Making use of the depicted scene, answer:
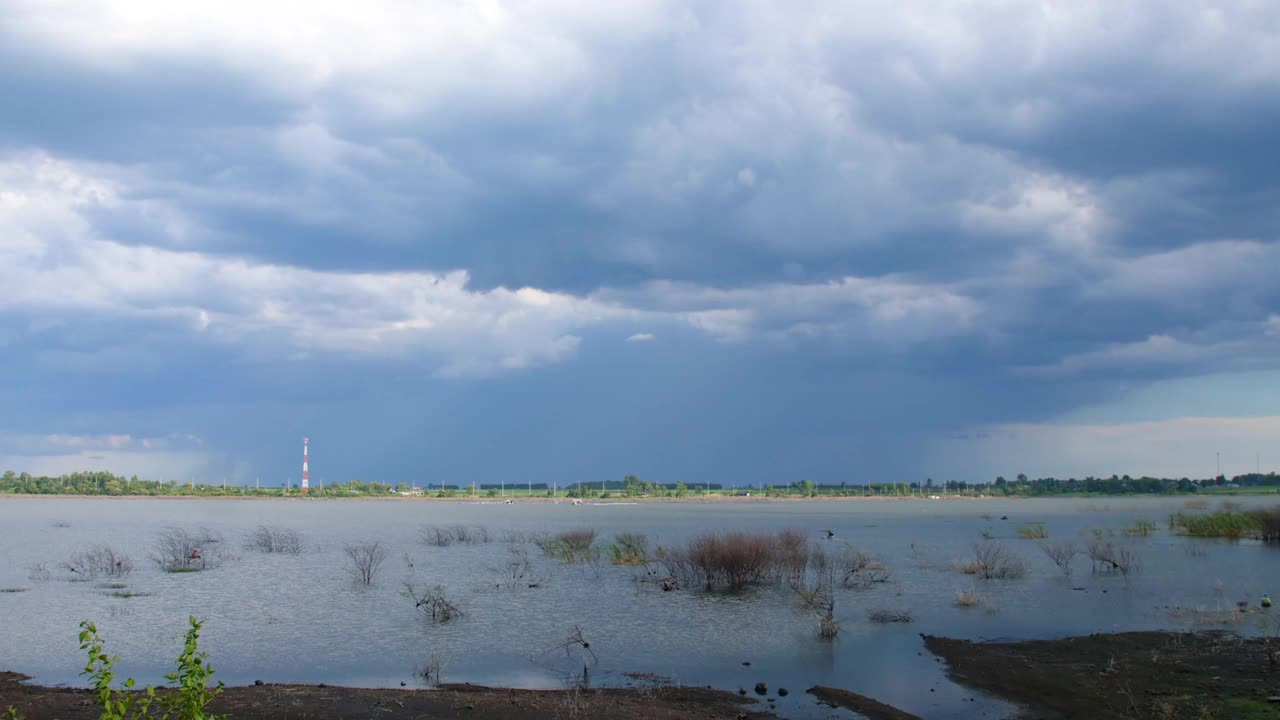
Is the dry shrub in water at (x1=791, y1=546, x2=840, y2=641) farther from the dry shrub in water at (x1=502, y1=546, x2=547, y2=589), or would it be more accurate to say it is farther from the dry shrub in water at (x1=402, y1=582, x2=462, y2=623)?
the dry shrub in water at (x1=502, y1=546, x2=547, y2=589)

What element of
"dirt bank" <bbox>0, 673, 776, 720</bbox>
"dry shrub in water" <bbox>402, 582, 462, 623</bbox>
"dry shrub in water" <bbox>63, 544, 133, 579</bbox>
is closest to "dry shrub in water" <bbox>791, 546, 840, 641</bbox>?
"dirt bank" <bbox>0, 673, 776, 720</bbox>

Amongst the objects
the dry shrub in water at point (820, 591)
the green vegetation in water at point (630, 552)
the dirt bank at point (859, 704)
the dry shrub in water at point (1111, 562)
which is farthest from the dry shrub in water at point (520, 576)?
the dry shrub in water at point (1111, 562)

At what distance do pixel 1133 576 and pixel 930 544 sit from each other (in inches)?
1164

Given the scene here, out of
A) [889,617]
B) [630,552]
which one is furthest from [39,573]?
[889,617]

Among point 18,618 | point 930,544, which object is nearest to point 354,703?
point 18,618

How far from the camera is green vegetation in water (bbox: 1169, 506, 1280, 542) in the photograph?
61125mm

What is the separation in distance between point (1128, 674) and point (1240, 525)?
5784 cm

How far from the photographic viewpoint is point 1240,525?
65.6 m

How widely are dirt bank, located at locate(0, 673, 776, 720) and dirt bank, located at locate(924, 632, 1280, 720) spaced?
593cm

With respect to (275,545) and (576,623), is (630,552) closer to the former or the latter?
(576,623)

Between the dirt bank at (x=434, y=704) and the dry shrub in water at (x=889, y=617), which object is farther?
the dry shrub in water at (x=889, y=617)

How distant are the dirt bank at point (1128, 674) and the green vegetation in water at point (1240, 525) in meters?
46.4

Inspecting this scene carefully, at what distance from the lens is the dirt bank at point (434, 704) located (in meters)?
15.1

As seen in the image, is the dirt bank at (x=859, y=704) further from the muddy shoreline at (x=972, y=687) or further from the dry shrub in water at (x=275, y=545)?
the dry shrub in water at (x=275, y=545)
